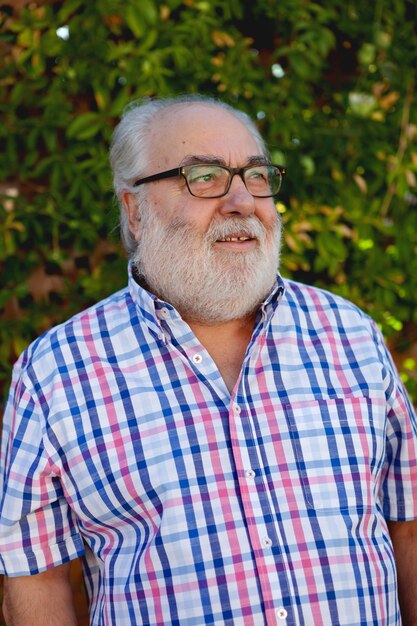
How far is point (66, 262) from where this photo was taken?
8.52 ft

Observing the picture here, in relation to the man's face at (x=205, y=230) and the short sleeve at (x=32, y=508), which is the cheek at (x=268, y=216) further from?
the short sleeve at (x=32, y=508)

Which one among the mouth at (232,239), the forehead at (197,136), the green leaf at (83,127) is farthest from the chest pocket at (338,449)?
the green leaf at (83,127)

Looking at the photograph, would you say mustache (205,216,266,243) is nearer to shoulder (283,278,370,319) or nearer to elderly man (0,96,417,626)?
elderly man (0,96,417,626)

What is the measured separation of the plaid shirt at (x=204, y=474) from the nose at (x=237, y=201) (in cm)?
23

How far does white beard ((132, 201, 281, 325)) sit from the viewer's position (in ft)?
6.09

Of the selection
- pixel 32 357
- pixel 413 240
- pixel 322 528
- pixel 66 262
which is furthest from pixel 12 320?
pixel 413 240

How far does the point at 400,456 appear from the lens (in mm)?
1878

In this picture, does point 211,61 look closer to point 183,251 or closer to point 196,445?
point 183,251

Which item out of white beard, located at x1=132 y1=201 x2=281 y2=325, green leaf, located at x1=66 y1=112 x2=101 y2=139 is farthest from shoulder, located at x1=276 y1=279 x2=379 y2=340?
green leaf, located at x1=66 y1=112 x2=101 y2=139

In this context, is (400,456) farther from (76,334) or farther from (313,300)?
(76,334)

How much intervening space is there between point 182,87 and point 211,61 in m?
0.13

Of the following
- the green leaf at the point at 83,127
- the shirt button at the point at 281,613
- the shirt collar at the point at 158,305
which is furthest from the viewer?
the green leaf at the point at 83,127

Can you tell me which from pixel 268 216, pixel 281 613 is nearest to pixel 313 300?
pixel 268 216

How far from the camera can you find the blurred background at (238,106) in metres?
2.44
